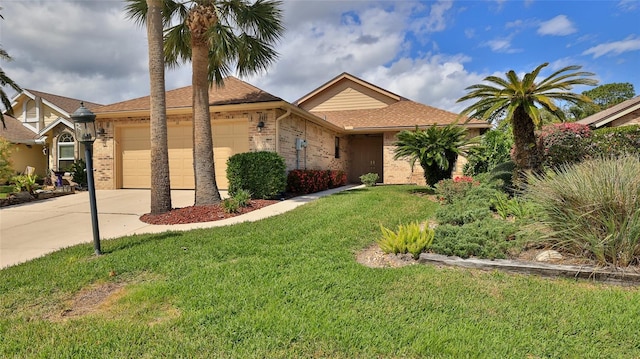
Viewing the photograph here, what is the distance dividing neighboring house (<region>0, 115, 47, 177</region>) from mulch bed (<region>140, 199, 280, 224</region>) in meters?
14.2

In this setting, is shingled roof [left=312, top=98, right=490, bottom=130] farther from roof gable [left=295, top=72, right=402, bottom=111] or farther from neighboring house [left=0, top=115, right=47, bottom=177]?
neighboring house [left=0, top=115, right=47, bottom=177]

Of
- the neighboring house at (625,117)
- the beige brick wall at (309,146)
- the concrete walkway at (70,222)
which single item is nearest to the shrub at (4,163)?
the concrete walkway at (70,222)

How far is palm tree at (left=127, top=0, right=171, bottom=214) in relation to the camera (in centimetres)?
781

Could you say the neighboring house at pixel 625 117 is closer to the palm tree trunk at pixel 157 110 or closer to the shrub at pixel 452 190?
the shrub at pixel 452 190

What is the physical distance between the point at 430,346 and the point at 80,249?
5301 millimetres

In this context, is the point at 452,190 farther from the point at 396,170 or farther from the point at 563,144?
the point at 396,170

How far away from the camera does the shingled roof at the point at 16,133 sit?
1727cm

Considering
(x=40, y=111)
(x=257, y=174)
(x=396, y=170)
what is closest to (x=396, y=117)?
(x=396, y=170)

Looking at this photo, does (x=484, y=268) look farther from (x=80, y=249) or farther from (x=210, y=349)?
(x=80, y=249)

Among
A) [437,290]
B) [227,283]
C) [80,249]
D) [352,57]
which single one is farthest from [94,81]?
[437,290]

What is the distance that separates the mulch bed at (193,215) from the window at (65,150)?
9414 millimetres

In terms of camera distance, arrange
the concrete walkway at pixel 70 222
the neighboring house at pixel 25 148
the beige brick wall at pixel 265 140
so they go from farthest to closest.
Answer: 1. the neighboring house at pixel 25 148
2. the beige brick wall at pixel 265 140
3. the concrete walkway at pixel 70 222

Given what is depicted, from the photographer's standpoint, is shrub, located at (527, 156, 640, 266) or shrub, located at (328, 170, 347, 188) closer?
shrub, located at (527, 156, 640, 266)

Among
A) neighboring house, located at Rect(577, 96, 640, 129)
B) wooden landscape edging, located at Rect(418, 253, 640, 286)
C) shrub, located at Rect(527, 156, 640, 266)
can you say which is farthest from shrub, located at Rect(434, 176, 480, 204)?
neighboring house, located at Rect(577, 96, 640, 129)
